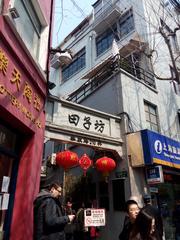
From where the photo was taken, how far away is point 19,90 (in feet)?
15.6

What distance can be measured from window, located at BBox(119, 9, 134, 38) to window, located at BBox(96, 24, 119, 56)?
1.69 ft

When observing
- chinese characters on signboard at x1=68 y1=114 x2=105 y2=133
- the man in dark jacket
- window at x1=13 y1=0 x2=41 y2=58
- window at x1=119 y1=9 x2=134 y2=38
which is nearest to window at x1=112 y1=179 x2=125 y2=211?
chinese characters on signboard at x1=68 y1=114 x2=105 y2=133

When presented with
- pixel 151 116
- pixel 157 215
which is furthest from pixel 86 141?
pixel 151 116

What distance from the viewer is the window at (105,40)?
1623 cm

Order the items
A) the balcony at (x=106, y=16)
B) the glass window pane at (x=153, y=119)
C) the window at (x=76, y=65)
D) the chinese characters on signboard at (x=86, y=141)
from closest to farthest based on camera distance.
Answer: the chinese characters on signboard at (x=86, y=141), the glass window pane at (x=153, y=119), the balcony at (x=106, y=16), the window at (x=76, y=65)

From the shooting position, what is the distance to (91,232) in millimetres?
7520

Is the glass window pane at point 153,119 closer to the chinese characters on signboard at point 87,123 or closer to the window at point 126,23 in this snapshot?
the chinese characters on signboard at point 87,123

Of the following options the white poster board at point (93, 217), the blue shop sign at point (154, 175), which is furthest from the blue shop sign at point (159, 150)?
the white poster board at point (93, 217)

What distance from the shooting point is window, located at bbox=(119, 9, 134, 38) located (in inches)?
600

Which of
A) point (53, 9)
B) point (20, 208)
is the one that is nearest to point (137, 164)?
point (20, 208)

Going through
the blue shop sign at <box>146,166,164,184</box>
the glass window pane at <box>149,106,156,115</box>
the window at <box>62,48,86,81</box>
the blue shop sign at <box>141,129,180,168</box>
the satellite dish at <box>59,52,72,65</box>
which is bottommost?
the blue shop sign at <box>146,166,164,184</box>

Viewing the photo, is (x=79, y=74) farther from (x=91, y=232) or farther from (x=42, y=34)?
(x=91, y=232)

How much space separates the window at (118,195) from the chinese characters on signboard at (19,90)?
Answer: 172 inches

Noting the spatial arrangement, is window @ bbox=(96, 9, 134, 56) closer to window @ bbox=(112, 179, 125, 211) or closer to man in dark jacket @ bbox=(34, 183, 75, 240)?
window @ bbox=(112, 179, 125, 211)
